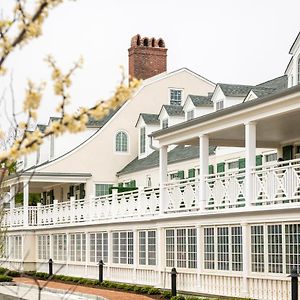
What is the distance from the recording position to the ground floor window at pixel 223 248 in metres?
23.0

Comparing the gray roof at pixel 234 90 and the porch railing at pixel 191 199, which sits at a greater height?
the gray roof at pixel 234 90

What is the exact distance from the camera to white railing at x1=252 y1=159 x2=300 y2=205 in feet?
64.6

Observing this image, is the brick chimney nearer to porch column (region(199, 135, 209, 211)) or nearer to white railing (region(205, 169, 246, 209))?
porch column (region(199, 135, 209, 211))

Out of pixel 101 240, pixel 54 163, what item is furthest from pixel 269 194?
pixel 54 163

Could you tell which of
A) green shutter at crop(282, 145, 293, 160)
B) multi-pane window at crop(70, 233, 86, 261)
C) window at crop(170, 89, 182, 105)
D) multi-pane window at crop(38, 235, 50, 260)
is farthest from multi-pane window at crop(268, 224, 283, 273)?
window at crop(170, 89, 182, 105)

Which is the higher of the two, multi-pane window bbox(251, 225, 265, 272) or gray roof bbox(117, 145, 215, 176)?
gray roof bbox(117, 145, 215, 176)

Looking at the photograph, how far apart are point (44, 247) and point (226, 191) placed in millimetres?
20512

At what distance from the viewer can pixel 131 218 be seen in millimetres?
30828

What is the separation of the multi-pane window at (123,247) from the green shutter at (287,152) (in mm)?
7226

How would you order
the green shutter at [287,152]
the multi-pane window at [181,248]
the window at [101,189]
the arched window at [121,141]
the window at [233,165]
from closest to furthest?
1. the multi-pane window at [181,248]
2. the green shutter at [287,152]
3. the window at [233,165]
4. the window at [101,189]
5. the arched window at [121,141]

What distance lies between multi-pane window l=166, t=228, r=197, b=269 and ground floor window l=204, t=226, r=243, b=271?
86cm

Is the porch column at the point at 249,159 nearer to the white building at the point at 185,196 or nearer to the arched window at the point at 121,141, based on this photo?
the white building at the point at 185,196

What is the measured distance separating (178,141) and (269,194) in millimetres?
6979

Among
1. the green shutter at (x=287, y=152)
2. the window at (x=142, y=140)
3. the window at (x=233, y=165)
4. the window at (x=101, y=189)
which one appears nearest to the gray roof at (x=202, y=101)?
the window at (x=233, y=165)
